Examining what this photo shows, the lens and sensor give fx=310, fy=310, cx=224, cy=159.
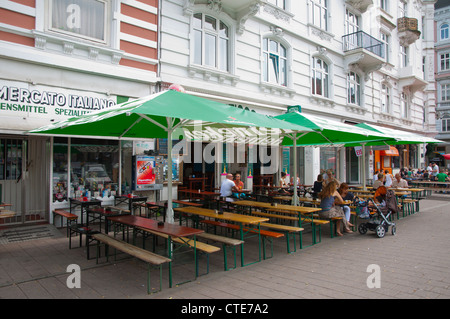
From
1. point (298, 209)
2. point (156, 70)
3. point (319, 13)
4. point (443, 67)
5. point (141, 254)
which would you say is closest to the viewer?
point (141, 254)

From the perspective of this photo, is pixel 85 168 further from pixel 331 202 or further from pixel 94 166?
pixel 331 202

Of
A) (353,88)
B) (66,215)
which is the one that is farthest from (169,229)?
(353,88)

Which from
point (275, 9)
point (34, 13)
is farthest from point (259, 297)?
point (275, 9)

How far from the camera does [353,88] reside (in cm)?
1892

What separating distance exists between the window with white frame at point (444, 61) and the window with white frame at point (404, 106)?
1722 cm

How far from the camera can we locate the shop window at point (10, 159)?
25.8 ft

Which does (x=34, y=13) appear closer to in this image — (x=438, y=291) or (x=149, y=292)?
(x=149, y=292)

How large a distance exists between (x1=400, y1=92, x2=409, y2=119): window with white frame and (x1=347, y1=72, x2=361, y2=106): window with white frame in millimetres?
6905

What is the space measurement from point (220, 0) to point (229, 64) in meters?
2.30

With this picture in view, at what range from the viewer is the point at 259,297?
412 cm

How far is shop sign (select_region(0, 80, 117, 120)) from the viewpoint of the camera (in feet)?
23.8

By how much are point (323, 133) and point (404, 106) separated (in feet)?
66.0
